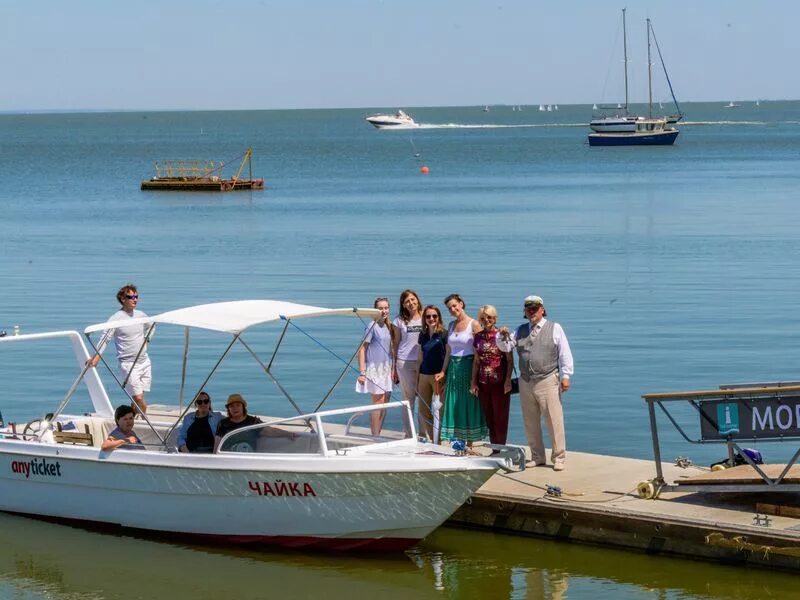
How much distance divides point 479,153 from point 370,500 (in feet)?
402

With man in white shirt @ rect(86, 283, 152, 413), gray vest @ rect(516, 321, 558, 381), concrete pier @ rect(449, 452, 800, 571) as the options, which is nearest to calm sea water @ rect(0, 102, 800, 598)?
concrete pier @ rect(449, 452, 800, 571)

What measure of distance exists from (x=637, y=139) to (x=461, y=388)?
121659 millimetres

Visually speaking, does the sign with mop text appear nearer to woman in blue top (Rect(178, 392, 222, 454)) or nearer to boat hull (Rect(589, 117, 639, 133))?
woman in blue top (Rect(178, 392, 222, 454))

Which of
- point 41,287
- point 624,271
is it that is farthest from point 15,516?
point 624,271

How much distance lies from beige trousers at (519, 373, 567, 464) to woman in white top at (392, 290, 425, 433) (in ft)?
3.85

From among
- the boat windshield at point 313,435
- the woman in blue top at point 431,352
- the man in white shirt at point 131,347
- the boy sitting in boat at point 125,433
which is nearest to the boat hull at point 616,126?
the man in white shirt at point 131,347

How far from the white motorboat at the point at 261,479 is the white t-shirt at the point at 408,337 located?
1.07 feet

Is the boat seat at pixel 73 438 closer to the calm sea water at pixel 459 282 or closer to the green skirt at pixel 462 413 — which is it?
the calm sea water at pixel 459 282

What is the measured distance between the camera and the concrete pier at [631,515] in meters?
11.8

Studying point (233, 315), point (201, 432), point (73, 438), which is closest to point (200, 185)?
point (73, 438)

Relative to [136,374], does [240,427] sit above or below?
below

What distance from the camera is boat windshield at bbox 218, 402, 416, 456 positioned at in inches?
512

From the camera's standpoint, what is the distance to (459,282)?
33562 millimetres

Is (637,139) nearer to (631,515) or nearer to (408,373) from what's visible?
(408,373)
